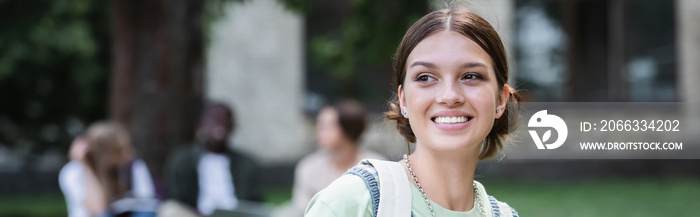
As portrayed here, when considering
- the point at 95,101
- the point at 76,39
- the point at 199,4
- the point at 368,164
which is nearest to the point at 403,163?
the point at 368,164

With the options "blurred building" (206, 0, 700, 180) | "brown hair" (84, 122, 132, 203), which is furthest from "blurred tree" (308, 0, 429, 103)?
"blurred building" (206, 0, 700, 180)

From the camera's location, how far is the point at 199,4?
8297mm

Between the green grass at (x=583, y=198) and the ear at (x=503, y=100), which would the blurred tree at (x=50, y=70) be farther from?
the ear at (x=503, y=100)

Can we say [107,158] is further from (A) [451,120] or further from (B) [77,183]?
(A) [451,120]

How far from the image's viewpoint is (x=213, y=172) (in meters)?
6.51

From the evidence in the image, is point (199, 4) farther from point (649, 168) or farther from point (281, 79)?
point (649, 168)

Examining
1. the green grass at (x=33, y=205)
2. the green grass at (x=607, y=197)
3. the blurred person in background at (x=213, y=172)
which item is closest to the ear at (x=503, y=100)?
the blurred person in background at (x=213, y=172)

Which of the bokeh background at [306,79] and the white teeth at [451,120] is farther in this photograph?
the bokeh background at [306,79]

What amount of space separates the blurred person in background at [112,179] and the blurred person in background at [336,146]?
40.7 inches

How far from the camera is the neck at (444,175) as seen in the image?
165 cm

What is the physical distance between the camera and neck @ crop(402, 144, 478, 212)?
165cm

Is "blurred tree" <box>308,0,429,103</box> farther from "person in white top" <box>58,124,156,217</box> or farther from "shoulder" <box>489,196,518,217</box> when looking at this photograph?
"shoulder" <box>489,196,518,217</box>

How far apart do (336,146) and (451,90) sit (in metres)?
4.35

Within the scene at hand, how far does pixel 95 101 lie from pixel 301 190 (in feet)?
27.8
